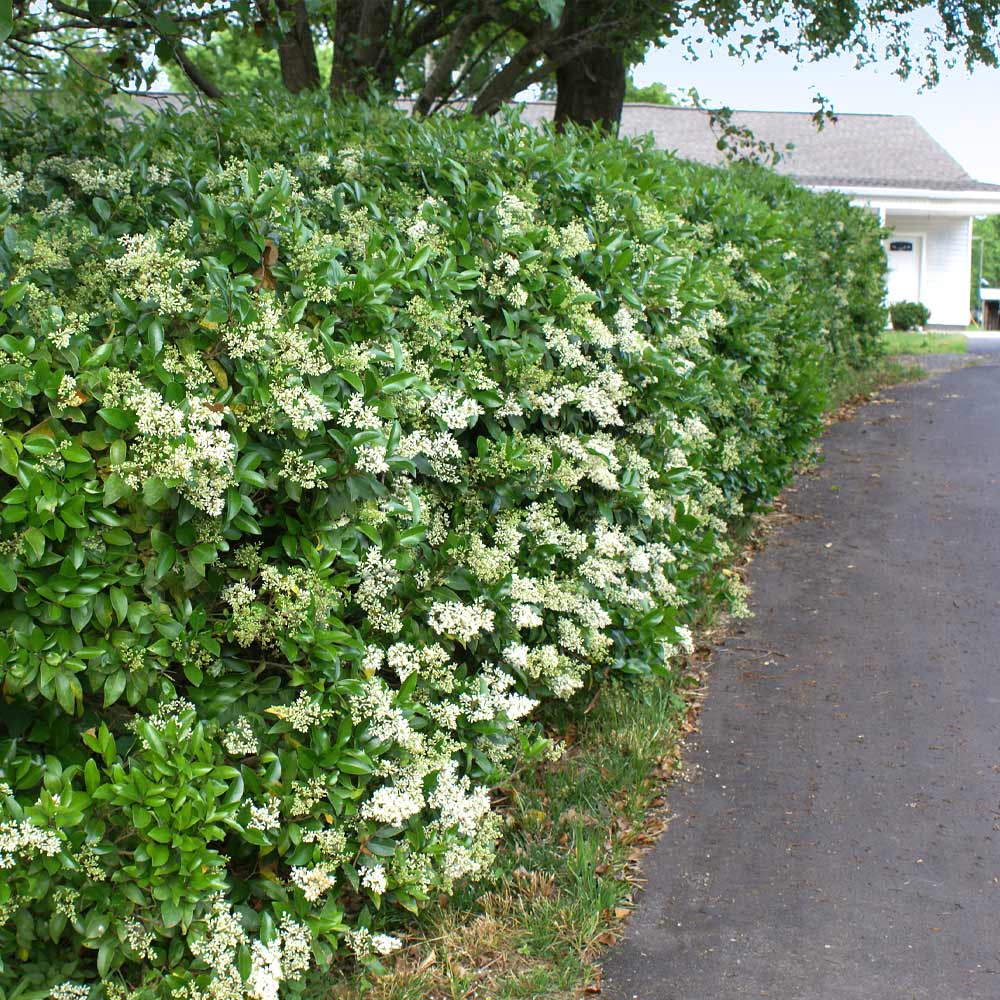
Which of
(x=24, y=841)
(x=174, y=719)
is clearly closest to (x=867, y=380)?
(x=174, y=719)

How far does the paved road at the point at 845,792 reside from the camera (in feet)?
11.4

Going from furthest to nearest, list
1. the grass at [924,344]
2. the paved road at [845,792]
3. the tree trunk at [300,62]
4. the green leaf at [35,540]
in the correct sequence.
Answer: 1. the grass at [924,344]
2. the tree trunk at [300,62]
3. the paved road at [845,792]
4. the green leaf at [35,540]

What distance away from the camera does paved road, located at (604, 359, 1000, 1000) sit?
11.4ft

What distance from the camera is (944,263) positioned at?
95.7ft

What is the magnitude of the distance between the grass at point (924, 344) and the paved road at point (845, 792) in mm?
11206

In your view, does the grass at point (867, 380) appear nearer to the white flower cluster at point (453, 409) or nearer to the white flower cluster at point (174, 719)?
the white flower cluster at point (453, 409)

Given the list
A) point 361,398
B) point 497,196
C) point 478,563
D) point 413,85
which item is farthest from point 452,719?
point 413,85

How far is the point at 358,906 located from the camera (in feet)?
11.6

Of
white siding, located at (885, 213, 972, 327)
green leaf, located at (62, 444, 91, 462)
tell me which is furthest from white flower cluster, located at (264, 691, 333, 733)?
white siding, located at (885, 213, 972, 327)

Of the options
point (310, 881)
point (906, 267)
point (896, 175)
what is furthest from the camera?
point (906, 267)

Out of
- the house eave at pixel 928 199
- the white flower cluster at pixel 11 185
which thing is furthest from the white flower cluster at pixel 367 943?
the house eave at pixel 928 199

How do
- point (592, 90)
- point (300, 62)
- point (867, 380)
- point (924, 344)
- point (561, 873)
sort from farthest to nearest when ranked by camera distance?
point (924, 344) → point (867, 380) → point (592, 90) → point (300, 62) → point (561, 873)

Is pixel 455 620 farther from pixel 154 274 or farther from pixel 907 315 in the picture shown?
pixel 907 315

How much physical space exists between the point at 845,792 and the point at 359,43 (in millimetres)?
6145
